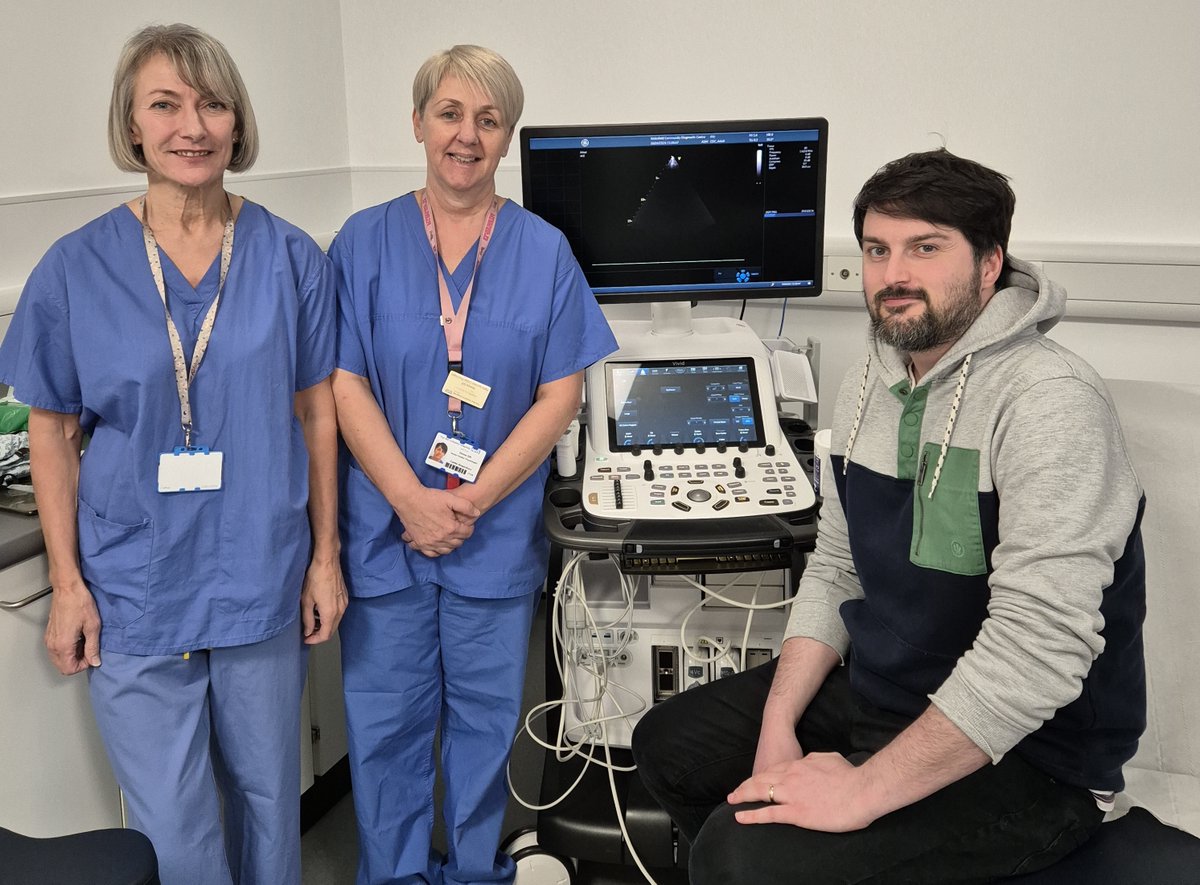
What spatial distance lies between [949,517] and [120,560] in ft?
3.65

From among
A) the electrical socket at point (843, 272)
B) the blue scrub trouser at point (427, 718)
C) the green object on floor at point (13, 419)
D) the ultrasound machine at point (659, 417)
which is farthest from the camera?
the electrical socket at point (843, 272)

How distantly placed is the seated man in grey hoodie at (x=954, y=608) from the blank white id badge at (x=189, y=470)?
80 centimetres

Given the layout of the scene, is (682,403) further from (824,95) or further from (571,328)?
(824,95)

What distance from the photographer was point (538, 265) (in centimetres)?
179

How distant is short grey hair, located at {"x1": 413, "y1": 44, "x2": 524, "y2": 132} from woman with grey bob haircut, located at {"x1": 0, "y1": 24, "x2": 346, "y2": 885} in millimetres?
308

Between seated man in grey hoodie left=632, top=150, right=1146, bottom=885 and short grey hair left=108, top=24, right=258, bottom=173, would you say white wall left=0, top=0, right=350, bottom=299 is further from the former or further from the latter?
seated man in grey hoodie left=632, top=150, right=1146, bottom=885

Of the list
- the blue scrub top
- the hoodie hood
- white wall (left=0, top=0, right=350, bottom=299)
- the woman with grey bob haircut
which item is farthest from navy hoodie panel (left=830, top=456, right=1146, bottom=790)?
white wall (left=0, top=0, right=350, bottom=299)

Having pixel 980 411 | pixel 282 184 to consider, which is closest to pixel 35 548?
pixel 980 411

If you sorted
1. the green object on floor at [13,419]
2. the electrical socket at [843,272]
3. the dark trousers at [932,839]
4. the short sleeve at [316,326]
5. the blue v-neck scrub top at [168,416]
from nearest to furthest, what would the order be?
the dark trousers at [932,839]
the blue v-neck scrub top at [168,416]
the short sleeve at [316,326]
the green object on floor at [13,419]
the electrical socket at [843,272]

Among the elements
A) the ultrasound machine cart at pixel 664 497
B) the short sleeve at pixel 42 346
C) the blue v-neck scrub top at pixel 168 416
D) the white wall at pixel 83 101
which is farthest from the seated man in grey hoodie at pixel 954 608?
the white wall at pixel 83 101

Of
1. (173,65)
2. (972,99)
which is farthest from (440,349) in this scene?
(972,99)

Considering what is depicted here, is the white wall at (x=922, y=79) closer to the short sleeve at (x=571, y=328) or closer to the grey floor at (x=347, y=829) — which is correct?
the short sleeve at (x=571, y=328)

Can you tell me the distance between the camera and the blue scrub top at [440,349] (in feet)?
5.71

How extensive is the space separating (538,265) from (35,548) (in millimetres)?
851
